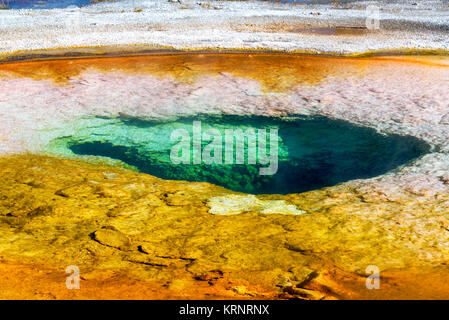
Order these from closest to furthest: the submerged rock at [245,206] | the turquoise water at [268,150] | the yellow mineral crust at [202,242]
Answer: the yellow mineral crust at [202,242]
the submerged rock at [245,206]
the turquoise water at [268,150]

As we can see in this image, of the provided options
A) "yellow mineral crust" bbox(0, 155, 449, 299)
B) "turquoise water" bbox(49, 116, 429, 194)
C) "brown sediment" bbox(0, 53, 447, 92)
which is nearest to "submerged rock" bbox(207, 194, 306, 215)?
"yellow mineral crust" bbox(0, 155, 449, 299)

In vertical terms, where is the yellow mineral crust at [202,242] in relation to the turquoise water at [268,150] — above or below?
below

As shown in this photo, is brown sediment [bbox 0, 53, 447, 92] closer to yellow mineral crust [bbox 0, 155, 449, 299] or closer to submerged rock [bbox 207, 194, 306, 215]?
submerged rock [bbox 207, 194, 306, 215]

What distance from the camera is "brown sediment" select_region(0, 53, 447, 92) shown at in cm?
577

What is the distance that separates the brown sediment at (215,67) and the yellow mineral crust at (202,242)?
2726 millimetres

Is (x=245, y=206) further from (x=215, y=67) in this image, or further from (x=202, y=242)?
(x=215, y=67)

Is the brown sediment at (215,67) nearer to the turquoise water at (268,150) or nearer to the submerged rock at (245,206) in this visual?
the turquoise water at (268,150)

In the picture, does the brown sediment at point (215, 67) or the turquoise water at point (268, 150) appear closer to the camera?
the turquoise water at point (268, 150)

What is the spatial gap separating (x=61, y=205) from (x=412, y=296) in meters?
1.88

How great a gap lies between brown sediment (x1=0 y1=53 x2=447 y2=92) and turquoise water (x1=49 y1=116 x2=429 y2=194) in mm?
919

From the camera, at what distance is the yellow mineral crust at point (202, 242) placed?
1.89 m

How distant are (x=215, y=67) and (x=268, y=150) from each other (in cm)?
228

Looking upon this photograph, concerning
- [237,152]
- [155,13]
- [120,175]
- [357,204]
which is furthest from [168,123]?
[155,13]

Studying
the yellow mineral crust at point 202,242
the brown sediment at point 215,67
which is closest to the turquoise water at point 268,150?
the yellow mineral crust at point 202,242
